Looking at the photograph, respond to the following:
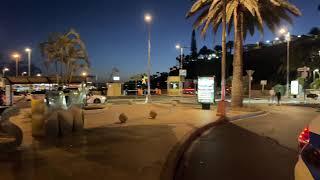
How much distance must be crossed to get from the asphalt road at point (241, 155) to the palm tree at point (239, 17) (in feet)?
38.7

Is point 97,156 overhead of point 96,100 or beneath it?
beneath

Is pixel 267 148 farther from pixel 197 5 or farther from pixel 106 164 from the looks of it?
pixel 197 5

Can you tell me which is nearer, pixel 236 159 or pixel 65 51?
pixel 236 159

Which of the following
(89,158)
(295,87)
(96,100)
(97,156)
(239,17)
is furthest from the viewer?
(295,87)

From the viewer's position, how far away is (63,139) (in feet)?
44.9

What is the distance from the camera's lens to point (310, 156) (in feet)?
15.4

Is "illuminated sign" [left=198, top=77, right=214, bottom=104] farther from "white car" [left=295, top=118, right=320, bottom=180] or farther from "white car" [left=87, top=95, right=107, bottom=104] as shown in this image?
"white car" [left=295, top=118, right=320, bottom=180]

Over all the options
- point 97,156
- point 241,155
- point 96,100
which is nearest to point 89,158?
point 97,156

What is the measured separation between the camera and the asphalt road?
952 cm

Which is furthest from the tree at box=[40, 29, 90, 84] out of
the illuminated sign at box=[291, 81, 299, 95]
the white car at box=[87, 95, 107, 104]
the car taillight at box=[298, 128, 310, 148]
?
the car taillight at box=[298, 128, 310, 148]

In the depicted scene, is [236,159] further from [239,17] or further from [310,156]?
[239,17]

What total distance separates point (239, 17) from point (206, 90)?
5.10 metres

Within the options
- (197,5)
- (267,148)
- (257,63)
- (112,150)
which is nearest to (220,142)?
(267,148)

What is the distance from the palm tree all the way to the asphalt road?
11800mm
